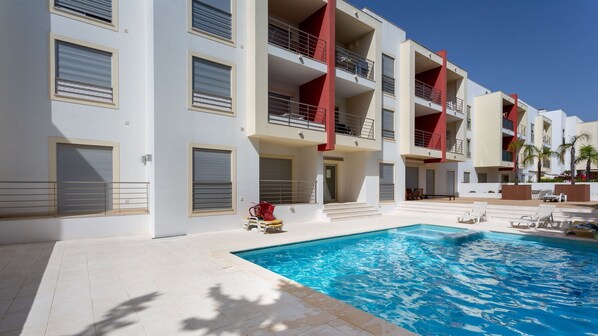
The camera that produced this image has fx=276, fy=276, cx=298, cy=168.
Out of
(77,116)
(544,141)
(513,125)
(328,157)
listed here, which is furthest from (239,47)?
(544,141)

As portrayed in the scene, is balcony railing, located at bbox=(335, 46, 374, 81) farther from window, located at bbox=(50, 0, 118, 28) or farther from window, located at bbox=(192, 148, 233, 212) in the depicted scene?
window, located at bbox=(50, 0, 118, 28)

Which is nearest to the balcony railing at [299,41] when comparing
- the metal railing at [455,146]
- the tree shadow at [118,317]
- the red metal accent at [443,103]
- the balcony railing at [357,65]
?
the balcony railing at [357,65]

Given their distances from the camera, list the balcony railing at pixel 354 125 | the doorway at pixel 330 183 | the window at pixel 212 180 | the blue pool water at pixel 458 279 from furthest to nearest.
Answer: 1. the doorway at pixel 330 183
2. the balcony railing at pixel 354 125
3. the window at pixel 212 180
4. the blue pool water at pixel 458 279

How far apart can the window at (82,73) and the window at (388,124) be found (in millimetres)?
13591

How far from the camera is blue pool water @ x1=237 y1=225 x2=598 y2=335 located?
14.5 ft

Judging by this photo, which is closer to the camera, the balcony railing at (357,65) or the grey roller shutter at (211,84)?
the grey roller shutter at (211,84)

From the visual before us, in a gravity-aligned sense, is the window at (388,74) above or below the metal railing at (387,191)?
above

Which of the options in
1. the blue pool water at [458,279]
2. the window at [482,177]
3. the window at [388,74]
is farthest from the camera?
the window at [482,177]

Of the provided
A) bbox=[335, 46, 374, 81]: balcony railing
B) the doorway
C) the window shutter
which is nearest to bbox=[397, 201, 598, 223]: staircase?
the doorway

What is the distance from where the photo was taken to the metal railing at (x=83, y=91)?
8812 millimetres

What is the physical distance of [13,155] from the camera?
8.24 m

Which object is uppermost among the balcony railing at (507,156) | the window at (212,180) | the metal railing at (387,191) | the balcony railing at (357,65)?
the balcony railing at (357,65)

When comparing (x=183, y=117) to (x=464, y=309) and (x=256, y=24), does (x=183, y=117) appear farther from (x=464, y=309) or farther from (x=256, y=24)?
(x=464, y=309)

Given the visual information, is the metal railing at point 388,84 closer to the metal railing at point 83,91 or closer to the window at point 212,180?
the window at point 212,180
